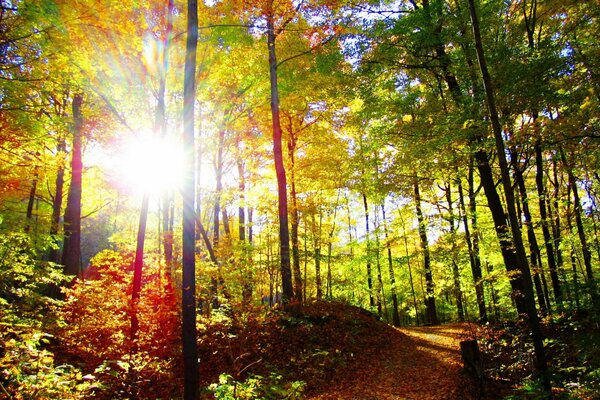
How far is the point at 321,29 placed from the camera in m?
10.9

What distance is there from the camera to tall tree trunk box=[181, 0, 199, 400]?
19.0ft

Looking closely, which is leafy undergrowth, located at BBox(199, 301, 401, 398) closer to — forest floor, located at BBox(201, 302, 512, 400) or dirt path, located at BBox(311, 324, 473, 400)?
forest floor, located at BBox(201, 302, 512, 400)

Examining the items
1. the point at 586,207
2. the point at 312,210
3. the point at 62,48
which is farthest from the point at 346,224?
the point at 62,48

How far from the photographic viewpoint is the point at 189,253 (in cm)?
630

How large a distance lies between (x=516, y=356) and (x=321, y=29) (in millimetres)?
10962

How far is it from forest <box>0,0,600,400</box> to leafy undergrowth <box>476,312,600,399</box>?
0.06 m

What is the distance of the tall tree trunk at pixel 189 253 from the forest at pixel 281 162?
0.04 m

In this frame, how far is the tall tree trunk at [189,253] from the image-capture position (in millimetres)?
5801

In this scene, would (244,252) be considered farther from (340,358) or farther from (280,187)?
(340,358)

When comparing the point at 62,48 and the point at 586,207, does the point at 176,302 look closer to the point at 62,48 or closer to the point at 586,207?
the point at 62,48

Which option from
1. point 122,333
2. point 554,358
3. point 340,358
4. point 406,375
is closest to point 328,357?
point 340,358

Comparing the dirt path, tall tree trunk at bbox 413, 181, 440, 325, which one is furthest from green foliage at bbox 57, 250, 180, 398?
tall tree trunk at bbox 413, 181, 440, 325

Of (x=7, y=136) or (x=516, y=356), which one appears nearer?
(x=516, y=356)

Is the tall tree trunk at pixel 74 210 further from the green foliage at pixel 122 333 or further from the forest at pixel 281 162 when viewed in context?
the green foliage at pixel 122 333
